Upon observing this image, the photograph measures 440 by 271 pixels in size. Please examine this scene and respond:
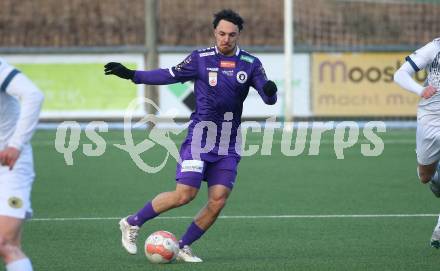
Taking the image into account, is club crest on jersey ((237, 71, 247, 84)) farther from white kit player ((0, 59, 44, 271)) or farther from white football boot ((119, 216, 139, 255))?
white kit player ((0, 59, 44, 271))

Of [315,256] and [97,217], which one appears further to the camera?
[97,217]

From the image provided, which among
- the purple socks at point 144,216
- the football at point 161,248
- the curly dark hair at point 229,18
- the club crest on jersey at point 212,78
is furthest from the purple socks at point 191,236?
the curly dark hair at point 229,18

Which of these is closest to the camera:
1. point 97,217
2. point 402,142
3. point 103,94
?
point 97,217

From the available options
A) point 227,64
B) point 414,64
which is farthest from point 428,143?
point 227,64

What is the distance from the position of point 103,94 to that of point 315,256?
44.3 feet

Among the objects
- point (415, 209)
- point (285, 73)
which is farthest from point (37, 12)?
point (415, 209)

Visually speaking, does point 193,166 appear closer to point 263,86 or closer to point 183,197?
point 183,197

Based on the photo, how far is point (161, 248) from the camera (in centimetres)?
871

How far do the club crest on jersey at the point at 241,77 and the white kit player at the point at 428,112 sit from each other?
4.20ft

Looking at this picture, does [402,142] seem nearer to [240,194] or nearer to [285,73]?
[285,73]

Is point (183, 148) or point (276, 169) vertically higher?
point (183, 148)

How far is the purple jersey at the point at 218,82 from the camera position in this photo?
29.5ft

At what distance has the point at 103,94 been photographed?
72.6 feet

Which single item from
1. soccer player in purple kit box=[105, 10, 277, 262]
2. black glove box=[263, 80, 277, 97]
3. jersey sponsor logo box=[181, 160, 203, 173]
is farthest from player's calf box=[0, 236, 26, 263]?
black glove box=[263, 80, 277, 97]
